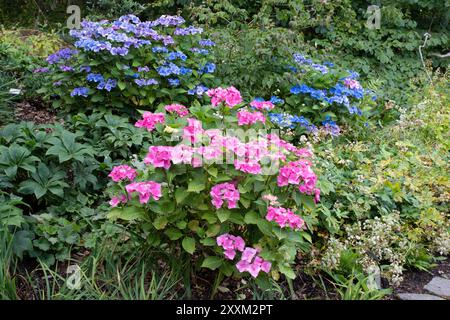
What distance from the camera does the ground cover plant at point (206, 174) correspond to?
2.28 meters

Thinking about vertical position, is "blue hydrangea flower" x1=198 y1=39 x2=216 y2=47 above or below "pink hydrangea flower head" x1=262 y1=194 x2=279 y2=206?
below

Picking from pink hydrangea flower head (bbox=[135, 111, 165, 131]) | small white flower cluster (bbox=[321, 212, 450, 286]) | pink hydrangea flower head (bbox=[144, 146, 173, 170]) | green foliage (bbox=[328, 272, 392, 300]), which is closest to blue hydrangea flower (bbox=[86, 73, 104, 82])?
pink hydrangea flower head (bbox=[135, 111, 165, 131])

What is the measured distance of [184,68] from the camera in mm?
4129

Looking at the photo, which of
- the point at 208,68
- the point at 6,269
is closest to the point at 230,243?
the point at 6,269

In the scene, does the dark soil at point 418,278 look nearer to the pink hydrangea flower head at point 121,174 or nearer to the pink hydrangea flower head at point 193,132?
the pink hydrangea flower head at point 193,132

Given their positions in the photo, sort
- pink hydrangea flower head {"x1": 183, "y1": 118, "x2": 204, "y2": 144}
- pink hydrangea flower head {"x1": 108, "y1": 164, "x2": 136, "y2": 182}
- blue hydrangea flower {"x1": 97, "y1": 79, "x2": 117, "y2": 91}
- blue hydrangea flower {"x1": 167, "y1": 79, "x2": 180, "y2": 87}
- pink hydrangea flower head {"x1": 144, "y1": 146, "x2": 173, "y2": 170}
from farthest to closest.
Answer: blue hydrangea flower {"x1": 167, "y1": 79, "x2": 180, "y2": 87}
blue hydrangea flower {"x1": 97, "y1": 79, "x2": 117, "y2": 91}
pink hydrangea flower head {"x1": 108, "y1": 164, "x2": 136, "y2": 182}
pink hydrangea flower head {"x1": 183, "y1": 118, "x2": 204, "y2": 144}
pink hydrangea flower head {"x1": 144, "y1": 146, "x2": 173, "y2": 170}

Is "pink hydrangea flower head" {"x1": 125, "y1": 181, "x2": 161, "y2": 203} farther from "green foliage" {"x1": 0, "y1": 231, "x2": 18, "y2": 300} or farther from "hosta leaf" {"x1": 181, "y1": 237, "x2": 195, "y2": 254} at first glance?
"green foliage" {"x1": 0, "y1": 231, "x2": 18, "y2": 300}

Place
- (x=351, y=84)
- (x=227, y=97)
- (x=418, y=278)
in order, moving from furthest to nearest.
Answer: (x=351, y=84), (x=418, y=278), (x=227, y=97)

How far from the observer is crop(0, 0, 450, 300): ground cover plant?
228 cm

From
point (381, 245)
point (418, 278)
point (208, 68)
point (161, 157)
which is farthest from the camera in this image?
point (208, 68)

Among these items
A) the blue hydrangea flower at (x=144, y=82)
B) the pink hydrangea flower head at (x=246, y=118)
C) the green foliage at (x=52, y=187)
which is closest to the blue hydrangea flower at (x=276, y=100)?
the blue hydrangea flower at (x=144, y=82)

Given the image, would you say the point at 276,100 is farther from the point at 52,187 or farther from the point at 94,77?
the point at 52,187

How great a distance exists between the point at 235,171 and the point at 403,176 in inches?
64.7

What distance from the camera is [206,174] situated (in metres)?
2.23
